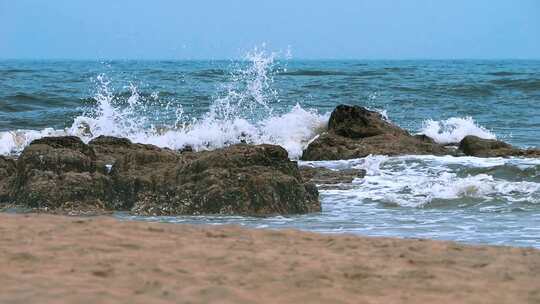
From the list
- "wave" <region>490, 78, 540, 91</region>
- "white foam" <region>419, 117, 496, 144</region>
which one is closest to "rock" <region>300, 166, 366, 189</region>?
"white foam" <region>419, 117, 496, 144</region>

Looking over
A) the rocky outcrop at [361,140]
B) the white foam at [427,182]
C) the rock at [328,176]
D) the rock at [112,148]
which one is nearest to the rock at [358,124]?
the rocky outcrop at [361,140]

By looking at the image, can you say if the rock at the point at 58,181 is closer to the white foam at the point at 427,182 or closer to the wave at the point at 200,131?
the white foam at the point at 427,182

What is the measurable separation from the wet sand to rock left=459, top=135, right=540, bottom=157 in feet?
22.3

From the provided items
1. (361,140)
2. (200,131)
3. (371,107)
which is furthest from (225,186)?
(371,107)

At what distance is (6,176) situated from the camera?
924cm

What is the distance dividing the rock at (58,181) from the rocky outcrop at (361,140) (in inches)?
167

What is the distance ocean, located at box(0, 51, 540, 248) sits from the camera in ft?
25.3

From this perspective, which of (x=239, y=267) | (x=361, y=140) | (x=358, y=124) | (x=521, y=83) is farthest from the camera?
(x=521, y=83)

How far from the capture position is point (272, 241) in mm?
5316

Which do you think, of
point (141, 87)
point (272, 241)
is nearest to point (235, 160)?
point (272, 241)

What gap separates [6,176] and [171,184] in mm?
2335

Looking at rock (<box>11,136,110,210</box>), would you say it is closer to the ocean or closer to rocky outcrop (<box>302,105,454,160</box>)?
the ocean

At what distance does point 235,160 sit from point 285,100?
1507 centimetres

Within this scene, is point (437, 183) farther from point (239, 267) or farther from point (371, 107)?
point (371, 107)
